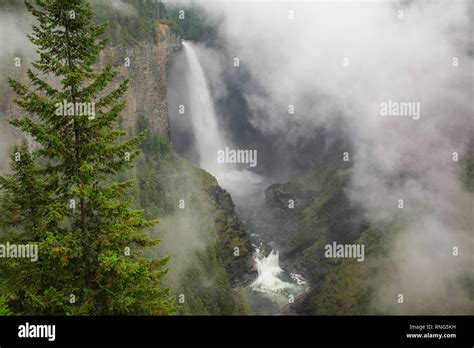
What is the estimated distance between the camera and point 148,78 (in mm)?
129750

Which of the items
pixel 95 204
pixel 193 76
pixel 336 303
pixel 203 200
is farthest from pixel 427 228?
pixel 95 204

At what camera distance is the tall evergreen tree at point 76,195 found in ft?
56.7

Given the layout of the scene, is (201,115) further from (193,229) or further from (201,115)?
(193,229)

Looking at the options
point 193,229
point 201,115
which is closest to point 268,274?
point 193,229

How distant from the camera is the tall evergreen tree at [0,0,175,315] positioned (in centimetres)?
1728

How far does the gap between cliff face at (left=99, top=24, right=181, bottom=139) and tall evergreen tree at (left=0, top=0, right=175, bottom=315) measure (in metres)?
98.8

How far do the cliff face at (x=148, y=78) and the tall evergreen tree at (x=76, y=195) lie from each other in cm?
9884

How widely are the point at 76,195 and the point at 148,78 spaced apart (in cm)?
11754

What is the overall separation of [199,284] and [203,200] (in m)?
30.8

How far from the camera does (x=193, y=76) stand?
164 metres
